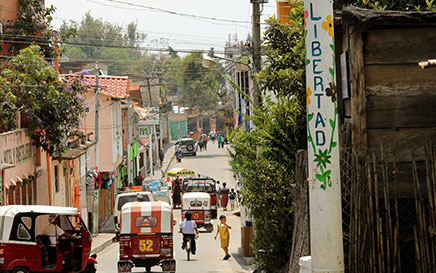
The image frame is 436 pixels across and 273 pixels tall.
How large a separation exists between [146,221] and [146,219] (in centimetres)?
8

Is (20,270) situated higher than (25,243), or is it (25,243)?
(25,243)

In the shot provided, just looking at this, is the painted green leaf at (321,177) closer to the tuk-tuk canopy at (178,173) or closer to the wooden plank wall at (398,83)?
the wooden plank wall at (398,83)

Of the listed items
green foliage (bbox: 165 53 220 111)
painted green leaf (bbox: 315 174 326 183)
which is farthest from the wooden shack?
green foliage (bbox: 165 53 220 111)

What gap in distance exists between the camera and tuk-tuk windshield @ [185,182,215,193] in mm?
46969

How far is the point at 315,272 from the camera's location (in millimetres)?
7992

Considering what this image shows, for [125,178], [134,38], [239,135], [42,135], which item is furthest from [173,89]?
[239,135]

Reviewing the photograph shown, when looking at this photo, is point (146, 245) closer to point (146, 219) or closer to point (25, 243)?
point (146, 219)

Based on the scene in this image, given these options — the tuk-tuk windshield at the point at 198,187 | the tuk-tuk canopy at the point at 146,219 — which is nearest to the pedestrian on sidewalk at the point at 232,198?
the tuk-tuk windshield at the point at 198,187

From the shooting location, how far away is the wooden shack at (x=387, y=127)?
367 inches

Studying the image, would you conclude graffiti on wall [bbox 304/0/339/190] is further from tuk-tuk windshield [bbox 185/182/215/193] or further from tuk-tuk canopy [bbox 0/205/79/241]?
tuk-tuk windshield [bbox 185/182/215/193]

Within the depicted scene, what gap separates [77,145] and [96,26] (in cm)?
13922

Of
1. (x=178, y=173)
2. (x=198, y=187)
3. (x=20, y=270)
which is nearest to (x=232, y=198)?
(x=198, y=187)

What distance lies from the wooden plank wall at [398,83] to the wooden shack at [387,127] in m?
0.01

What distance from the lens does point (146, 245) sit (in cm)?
2128
